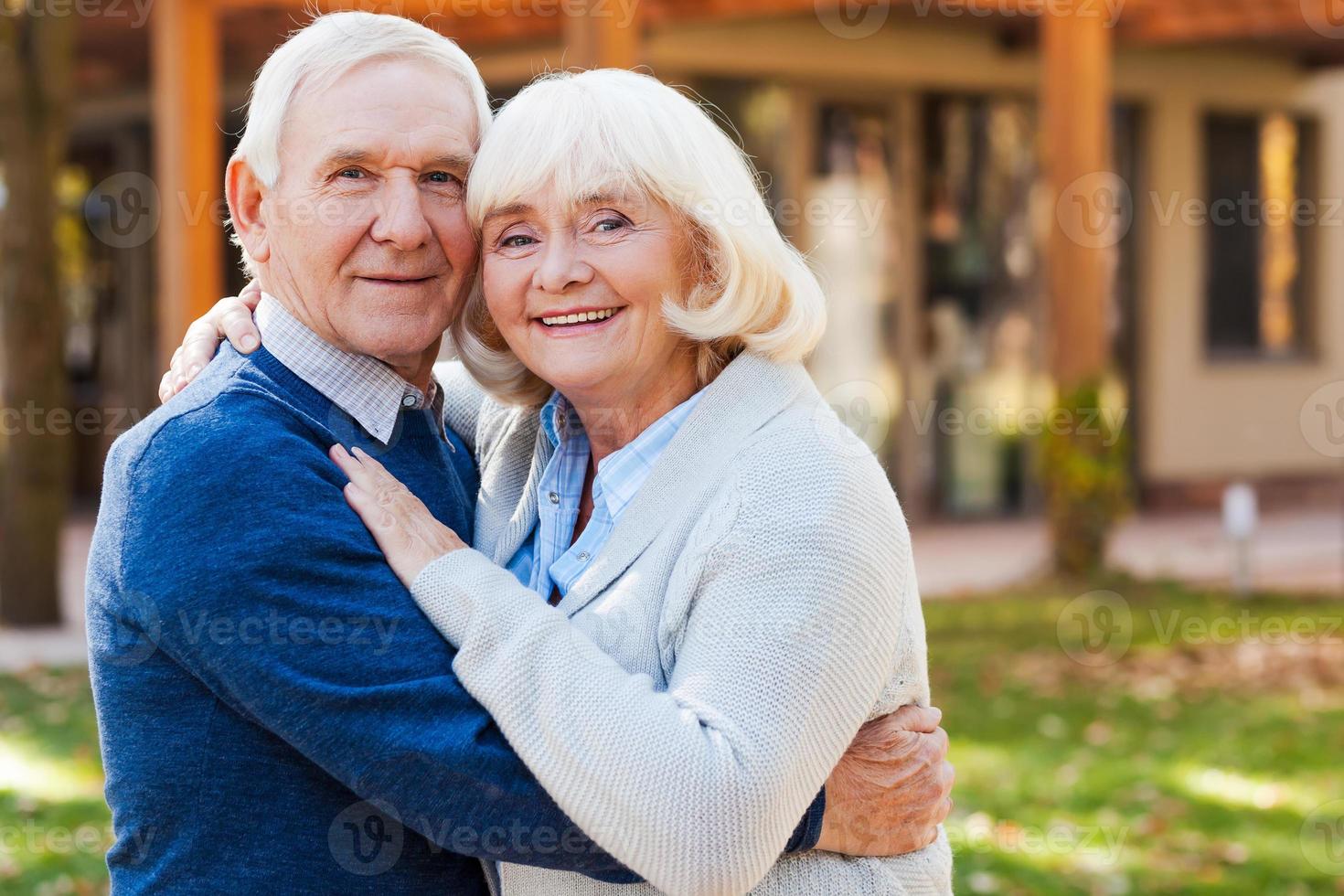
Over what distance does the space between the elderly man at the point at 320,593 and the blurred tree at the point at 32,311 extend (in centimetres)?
644

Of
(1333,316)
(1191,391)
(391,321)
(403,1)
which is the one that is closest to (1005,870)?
(391,321)

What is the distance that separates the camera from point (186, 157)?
7891 mm

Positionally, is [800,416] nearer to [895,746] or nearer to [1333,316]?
[895,746]

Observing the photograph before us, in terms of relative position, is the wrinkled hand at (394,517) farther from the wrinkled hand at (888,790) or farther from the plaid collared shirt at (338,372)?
the wrinkled hand at (888,790)

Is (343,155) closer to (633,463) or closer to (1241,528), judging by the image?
(633,463)

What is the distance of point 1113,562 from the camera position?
32.4ft

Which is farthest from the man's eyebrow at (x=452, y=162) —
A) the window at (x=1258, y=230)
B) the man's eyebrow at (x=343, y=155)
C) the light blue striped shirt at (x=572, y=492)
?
the window at (x=1258, y=230)

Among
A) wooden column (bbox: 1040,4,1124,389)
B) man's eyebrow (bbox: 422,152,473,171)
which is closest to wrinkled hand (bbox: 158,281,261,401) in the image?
man's eyebrow (bbox: 422,152,473,171)

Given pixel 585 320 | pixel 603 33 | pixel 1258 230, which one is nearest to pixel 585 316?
pixel 585 320

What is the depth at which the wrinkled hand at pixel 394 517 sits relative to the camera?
1910 mm

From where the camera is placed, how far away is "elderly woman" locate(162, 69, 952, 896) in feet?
5.79

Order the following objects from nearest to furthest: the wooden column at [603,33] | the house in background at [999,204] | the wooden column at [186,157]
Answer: the wooden column at [603,33]
the wooden column at [186,157]
the house in background at [999,204]

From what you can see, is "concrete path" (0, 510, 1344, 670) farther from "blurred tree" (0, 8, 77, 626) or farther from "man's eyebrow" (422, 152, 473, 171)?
"man's eyebrow" (422, 152, 473, 171)

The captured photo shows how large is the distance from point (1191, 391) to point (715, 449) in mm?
12302
